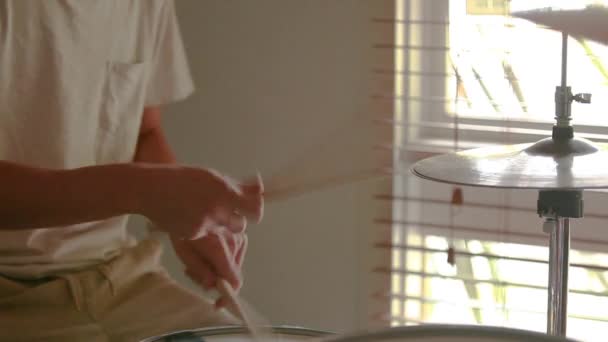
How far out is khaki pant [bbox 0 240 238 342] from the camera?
1199 mm

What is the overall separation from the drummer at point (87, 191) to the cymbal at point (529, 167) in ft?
0.81

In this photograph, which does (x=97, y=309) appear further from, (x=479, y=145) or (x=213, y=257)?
(x=479, y=145)

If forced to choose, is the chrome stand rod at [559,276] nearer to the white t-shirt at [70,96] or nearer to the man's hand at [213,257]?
the man's hand at [213,257]

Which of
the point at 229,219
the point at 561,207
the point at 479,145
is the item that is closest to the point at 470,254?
the point at 479,145

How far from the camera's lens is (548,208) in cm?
120

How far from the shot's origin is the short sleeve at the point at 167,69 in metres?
1.51

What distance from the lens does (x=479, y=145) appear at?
168cm

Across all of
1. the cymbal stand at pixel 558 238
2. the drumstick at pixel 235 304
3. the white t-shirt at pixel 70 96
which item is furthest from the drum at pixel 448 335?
the white t-shirt at pixel 70 96

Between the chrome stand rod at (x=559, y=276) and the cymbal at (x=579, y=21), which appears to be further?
the chrome stand rod at (x=559, y=276)

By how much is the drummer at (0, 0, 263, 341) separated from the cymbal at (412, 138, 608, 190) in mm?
247

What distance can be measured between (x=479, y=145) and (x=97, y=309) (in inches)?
28.3

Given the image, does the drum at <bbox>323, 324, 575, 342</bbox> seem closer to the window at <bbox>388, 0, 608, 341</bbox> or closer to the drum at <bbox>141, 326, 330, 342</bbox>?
the drum at <bbox>141, 326, 330, 342</bbox>

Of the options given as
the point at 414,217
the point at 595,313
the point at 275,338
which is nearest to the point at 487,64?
the point at 414,217

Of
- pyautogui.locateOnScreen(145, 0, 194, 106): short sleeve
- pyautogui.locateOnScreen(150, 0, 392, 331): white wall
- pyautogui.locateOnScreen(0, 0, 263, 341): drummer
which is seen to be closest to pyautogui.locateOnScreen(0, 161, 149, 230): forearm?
pyautogui.locateOnScreen(0, 0, 263, 341): drummer
